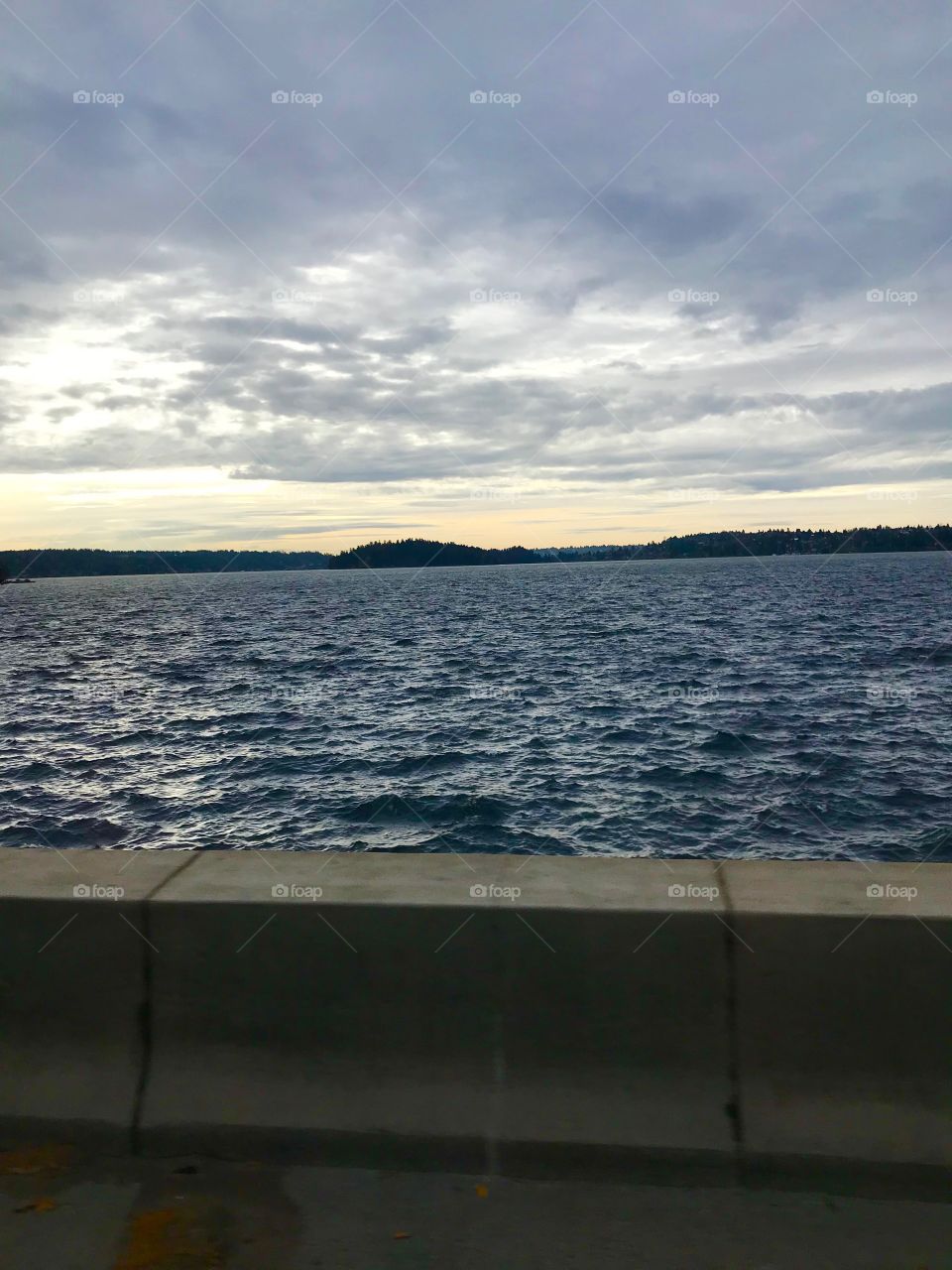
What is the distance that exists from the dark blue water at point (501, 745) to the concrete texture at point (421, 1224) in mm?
14645

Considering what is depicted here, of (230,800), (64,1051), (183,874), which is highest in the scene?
(183,874)

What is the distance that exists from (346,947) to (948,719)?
103 ft

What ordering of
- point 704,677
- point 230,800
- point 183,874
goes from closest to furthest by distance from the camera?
point 183,874 < point 230,800 < point 704,677

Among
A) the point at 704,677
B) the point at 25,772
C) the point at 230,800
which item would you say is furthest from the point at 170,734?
the point at 704,677

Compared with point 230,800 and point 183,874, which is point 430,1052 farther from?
point 230,800

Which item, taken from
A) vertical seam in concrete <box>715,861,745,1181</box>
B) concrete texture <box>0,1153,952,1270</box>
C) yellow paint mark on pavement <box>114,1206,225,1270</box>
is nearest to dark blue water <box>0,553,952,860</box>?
vertical seam in concrete <box>715,861,745,1181</box>

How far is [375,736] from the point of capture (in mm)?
30312

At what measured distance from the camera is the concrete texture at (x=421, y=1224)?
2934mm

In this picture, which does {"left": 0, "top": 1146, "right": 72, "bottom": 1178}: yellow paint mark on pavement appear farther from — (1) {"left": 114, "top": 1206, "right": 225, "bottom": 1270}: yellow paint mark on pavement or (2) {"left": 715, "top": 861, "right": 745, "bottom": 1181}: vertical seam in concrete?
(2) {"left": 715, "top": 861, "right": 745, "bottom": 1181}: vertical seam in concrete

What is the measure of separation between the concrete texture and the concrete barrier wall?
156 mm

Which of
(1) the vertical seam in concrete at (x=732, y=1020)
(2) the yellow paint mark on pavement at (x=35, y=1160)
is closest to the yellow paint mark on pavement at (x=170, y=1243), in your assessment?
(2) the yellow paint mark on pavement at (x=35, y=1160)

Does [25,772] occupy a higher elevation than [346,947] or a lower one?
lower

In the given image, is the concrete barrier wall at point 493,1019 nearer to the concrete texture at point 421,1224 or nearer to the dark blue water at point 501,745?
the concrete texture at point 421,1224

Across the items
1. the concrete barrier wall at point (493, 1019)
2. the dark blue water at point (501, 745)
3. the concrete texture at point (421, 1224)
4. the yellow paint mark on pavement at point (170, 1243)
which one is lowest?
the dark blue water at point (501, 745)
